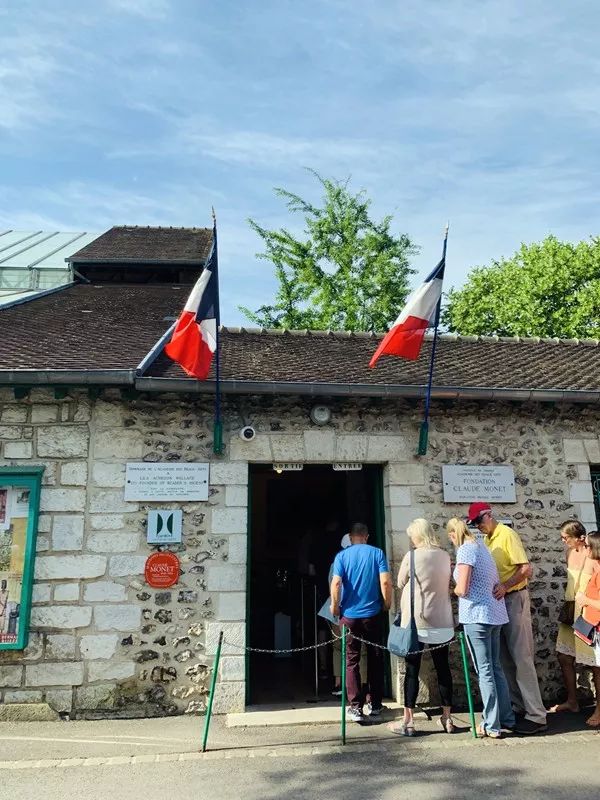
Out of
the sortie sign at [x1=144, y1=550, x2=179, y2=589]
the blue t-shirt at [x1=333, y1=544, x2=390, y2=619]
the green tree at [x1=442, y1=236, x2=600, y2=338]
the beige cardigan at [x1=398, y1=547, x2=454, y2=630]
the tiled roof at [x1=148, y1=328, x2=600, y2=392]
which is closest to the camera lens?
the beige cardigan at [x1=398, y1=547, x2=454, y2=630]

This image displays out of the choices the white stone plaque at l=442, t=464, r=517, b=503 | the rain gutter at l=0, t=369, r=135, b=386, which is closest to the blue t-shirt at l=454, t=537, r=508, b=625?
the white stone plaque at l=442, t=464, r=517, b=503

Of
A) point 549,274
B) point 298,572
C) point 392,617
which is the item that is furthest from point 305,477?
point 549,274

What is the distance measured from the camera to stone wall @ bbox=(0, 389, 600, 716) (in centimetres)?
576

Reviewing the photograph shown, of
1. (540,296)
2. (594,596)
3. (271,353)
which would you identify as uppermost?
(540,296)

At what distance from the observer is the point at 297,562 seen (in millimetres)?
8773

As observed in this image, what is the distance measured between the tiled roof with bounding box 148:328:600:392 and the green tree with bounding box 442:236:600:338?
11880 mm

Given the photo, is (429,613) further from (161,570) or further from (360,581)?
(161,570)

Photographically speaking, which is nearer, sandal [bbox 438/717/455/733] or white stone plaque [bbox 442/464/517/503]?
sandal [bbox 438/717/455/733]

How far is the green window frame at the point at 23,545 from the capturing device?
5707mm

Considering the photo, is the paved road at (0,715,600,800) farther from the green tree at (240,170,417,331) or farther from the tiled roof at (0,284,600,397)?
the green tree at (240,170,417,331)

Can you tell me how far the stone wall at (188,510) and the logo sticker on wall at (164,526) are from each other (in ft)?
0.28

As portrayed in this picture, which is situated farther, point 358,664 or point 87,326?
point 87,326

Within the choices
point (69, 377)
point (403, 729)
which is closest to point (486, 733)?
point (403, 729)

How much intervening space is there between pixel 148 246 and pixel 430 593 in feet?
35.4
